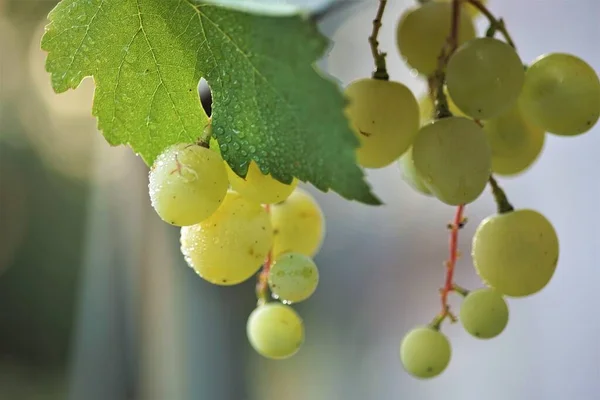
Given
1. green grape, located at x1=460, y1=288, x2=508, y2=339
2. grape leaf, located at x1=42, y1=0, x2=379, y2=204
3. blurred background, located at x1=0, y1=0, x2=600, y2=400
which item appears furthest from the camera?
blurred background, located at x1=0, y1=0, x2=600, y2=400

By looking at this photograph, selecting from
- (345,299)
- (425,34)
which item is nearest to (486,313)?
(425,34)

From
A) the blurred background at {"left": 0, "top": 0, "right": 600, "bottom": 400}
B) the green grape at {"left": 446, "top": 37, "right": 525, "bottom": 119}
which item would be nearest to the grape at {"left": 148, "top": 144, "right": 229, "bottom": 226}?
the green grape at {"left": 446, "top": 37, "right": 525, "bottom": 119}

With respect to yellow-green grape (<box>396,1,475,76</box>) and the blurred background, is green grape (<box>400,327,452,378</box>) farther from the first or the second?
the blurred background

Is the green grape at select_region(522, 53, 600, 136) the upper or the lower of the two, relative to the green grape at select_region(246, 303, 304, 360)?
upper

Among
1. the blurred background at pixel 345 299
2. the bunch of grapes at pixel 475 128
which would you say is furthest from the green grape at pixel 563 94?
the blurred background at pixel 345 299

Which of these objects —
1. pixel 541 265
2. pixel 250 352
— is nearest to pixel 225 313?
pixel 250 352

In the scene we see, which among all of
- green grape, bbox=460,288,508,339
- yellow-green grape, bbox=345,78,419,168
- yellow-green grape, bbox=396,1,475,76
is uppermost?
yellow-green grape, bbox=396,1,475,76

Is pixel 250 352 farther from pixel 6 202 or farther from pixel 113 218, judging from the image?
pixel 6 202
